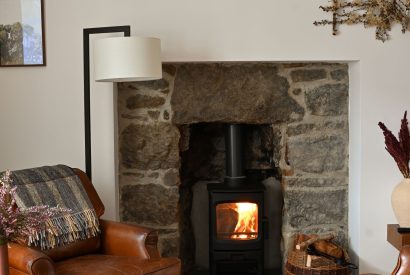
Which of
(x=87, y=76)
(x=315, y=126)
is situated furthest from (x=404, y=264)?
(x=87, y=76)

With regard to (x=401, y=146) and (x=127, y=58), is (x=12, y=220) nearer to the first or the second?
(x=127, y=58)

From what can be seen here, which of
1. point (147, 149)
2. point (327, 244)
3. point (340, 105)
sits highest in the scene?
point (340, 105)

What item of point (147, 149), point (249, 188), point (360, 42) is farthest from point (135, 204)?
point (360, 42)

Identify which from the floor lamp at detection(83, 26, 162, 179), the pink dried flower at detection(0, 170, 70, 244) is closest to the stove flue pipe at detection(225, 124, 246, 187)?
the floor lamp at detection(83, 26, 162, 179)

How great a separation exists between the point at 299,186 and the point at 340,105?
0.61 meters

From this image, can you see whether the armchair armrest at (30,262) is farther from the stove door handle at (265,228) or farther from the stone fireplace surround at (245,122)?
the stove door handle at (265,228)

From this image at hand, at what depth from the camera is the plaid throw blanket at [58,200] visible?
2.80m

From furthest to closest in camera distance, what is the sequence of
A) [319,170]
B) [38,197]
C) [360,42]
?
[319,170]
[360,42]
[38,197]

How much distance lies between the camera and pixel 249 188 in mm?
3693

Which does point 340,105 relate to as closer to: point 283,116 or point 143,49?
point 283,116

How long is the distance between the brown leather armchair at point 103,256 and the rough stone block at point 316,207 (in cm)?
118

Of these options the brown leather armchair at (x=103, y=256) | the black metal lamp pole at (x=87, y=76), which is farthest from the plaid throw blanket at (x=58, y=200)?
the black metal lamp pole at (x=87, y=76)

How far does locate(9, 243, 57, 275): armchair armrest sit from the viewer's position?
239cm

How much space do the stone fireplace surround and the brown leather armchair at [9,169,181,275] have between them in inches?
22.0
